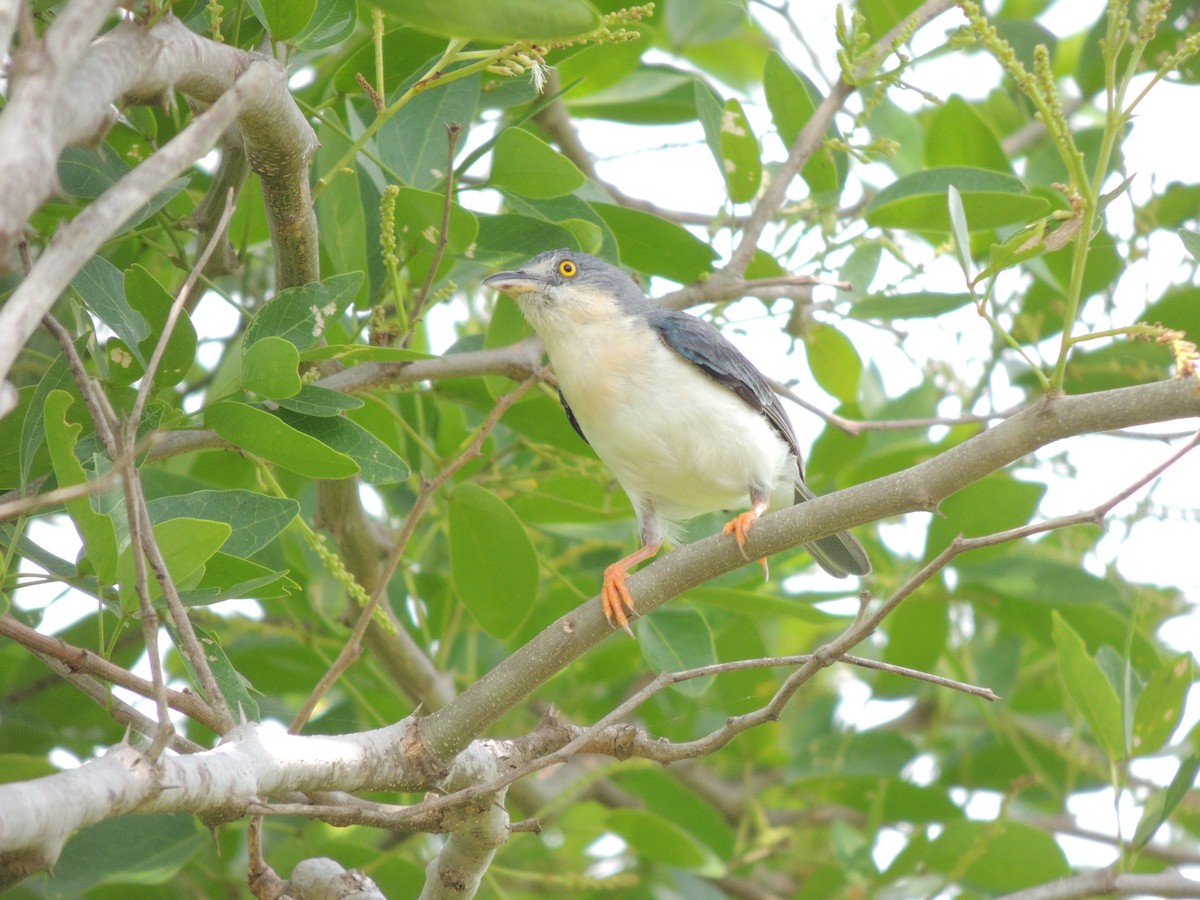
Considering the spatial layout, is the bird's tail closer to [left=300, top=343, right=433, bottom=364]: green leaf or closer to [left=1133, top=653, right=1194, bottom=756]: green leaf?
[left=1133, top=653, right=1194, bottom=756]: green leaf

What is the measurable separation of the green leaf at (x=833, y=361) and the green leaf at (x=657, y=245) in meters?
0.82

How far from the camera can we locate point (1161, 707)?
3818 millimetres

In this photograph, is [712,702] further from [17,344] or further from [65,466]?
[17,344]

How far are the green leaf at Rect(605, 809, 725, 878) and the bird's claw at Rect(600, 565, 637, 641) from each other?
1007mm

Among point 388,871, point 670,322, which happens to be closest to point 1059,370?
point 670,322

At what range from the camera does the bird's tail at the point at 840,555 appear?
4934mm

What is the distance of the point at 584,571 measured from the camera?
17.1 feet

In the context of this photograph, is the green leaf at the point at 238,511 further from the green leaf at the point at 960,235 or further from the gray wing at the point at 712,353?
the gray wing at the point at 712,353

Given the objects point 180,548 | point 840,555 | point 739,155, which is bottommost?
point 180,548

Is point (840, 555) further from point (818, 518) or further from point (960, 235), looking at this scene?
point (960, 235)

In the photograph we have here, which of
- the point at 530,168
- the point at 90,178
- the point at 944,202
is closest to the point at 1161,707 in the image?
the point at 944,202

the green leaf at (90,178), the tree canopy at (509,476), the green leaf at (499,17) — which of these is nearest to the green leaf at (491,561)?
the tree canopy at (509,476)

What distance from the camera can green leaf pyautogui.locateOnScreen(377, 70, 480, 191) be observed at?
11.7 feet

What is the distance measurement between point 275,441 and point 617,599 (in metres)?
1.28
